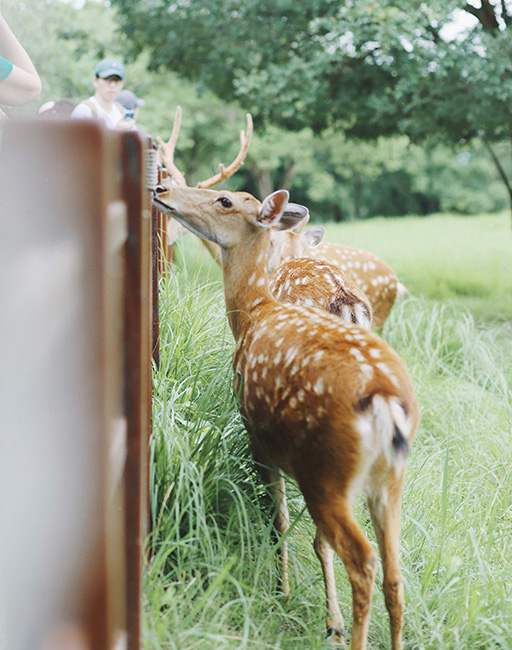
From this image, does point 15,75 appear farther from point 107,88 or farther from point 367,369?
point 107,88

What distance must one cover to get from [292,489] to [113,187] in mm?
1600

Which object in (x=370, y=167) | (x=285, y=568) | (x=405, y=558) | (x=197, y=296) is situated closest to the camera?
(x=285, y=568)

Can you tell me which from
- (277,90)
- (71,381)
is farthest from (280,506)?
(277,90)

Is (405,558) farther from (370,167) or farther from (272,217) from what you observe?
(370,167)

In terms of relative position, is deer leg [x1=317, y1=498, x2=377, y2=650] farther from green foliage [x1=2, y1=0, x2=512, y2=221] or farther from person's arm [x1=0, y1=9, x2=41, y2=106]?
person's arm [x1=0, y1=9, x2=41, y2=106]

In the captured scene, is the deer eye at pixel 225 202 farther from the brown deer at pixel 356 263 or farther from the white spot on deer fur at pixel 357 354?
the brown deer at pixel 356 263

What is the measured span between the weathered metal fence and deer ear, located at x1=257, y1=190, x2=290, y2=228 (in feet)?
3.53

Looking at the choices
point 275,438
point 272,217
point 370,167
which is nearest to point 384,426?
point 275,438

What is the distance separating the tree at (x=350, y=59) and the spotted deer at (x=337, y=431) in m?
4.99

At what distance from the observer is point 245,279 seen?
301 cm

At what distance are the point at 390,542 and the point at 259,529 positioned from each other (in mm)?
575

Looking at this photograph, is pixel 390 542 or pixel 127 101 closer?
pixel 390 542

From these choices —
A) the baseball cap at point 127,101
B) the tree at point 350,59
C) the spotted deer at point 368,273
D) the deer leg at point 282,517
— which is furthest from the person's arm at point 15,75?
the tree at point 350,59

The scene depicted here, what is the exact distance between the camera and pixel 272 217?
9.57 feet
